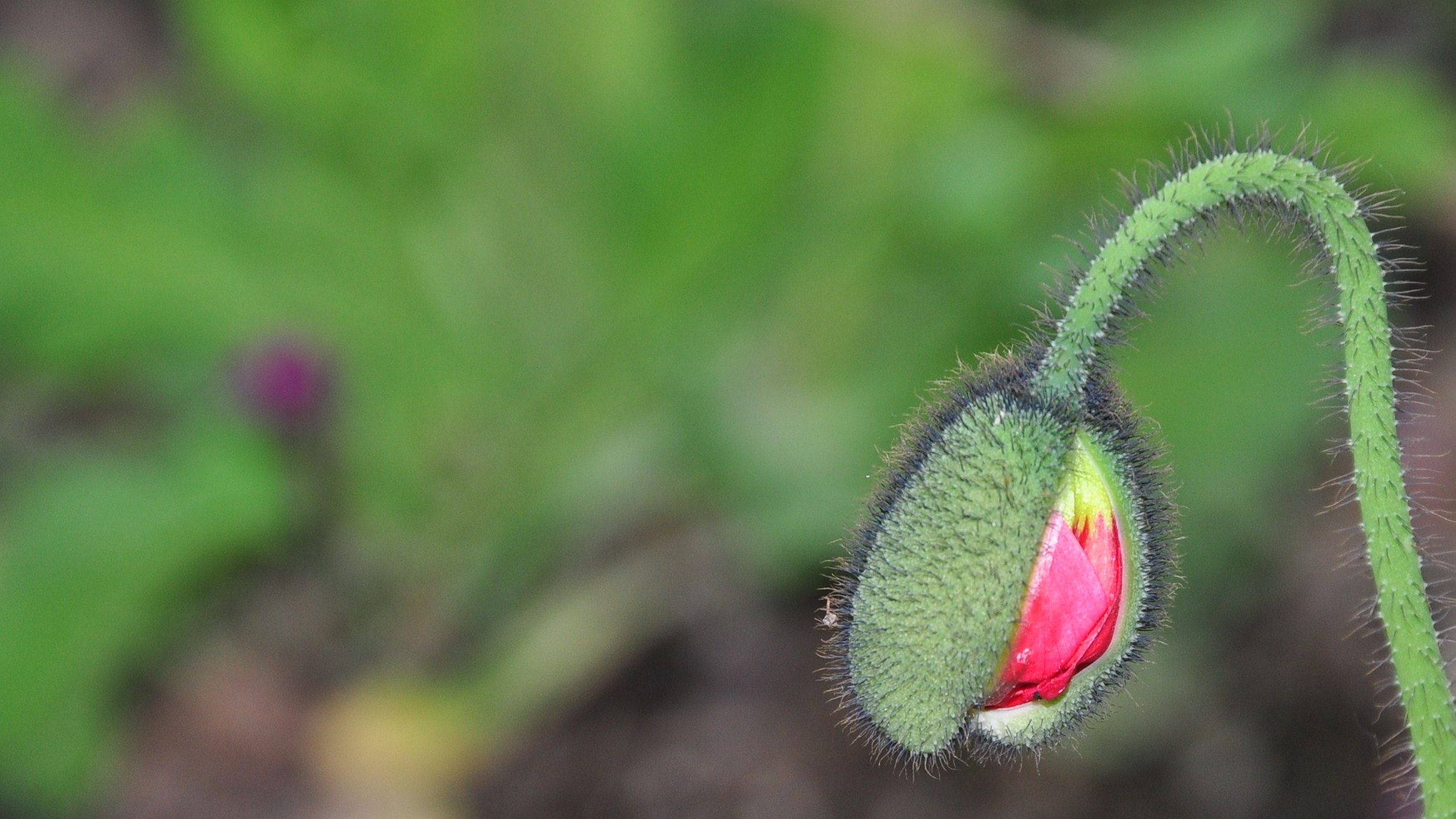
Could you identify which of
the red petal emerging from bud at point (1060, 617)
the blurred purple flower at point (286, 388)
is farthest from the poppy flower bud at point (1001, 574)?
the blurred purple flower at point (286, 388)

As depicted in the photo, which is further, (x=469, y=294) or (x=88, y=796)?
(x=469, y=294)

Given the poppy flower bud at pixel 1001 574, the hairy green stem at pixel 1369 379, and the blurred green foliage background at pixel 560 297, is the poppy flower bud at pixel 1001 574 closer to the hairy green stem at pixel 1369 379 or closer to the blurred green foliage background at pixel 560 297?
the hairy green stem at pixel 1369 379

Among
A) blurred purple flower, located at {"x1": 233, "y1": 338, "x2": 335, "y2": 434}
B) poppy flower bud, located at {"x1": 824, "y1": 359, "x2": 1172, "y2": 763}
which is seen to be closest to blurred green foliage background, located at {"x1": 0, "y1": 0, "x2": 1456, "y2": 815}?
blurred purple flower, located at {"x1": 233, "y1": 338, "x2": 335, "y2": 434}

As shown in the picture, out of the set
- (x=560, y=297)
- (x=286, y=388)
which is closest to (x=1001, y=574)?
(x=286, y=388)

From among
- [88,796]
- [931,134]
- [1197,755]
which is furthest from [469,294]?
[1197,755]

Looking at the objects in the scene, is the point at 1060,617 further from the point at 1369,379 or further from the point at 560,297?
the point at 560,297

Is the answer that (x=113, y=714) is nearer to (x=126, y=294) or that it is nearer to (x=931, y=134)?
(x=126, y=294)

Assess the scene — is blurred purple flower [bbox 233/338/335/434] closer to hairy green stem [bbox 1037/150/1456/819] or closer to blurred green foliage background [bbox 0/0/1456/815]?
blurred green foliage background [bbox 0/0/1456/815]
